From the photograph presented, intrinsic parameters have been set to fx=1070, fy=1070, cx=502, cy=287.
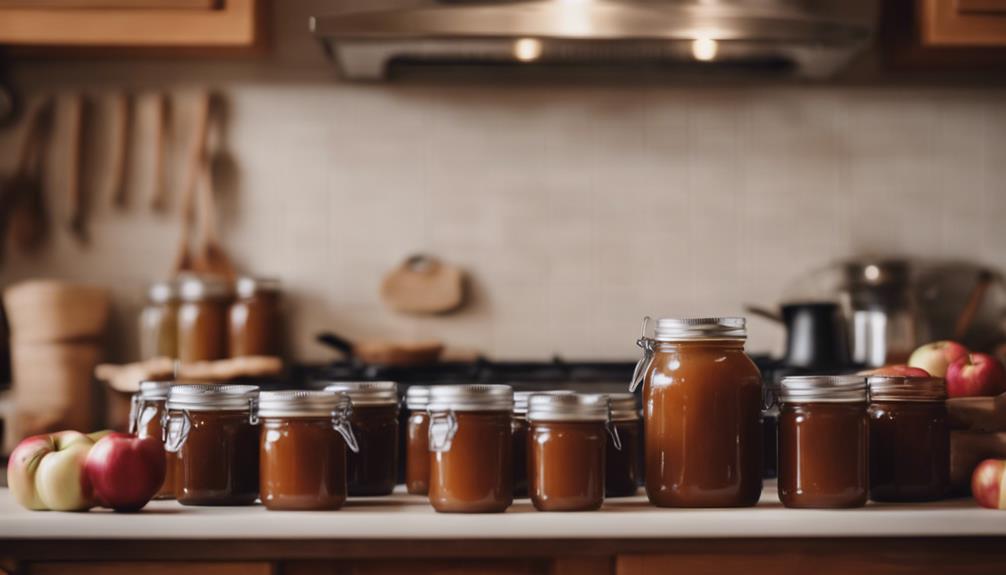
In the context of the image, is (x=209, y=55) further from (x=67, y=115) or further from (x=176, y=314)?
(x=176, y=314)

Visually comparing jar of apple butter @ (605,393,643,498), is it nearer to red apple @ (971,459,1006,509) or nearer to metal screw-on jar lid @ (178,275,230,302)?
red apple @ (971,459,1006,509)

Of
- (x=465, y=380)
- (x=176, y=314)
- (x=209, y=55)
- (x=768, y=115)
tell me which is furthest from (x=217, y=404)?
(x=768, y=115)

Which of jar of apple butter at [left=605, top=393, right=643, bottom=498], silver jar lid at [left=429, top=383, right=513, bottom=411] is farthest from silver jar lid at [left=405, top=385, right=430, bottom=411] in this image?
jar of apple butter at [left=605, top=393, right=643, bottom=498]

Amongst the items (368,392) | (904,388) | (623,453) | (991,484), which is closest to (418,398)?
(368,392)

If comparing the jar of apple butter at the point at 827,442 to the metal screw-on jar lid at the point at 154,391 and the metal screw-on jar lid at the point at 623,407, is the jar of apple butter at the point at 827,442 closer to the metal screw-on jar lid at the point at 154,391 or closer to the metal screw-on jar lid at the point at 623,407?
the metal screw-on jar lid at the point at 623,407

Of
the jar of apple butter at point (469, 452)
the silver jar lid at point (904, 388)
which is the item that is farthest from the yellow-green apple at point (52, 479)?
the silver jar lid at point (904, 388)

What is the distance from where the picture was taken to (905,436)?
1.46m

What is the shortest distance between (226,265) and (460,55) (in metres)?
0.82

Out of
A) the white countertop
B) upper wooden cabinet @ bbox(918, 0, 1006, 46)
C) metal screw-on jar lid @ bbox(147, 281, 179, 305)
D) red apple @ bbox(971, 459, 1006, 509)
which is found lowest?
the white countertop

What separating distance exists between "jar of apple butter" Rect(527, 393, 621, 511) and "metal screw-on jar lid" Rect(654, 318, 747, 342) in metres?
0.14

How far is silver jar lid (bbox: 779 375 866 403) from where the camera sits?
1.38 metres

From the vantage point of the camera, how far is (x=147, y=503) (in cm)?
144

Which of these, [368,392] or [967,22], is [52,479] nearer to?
[368,392]

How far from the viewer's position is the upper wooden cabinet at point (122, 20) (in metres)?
2.48
